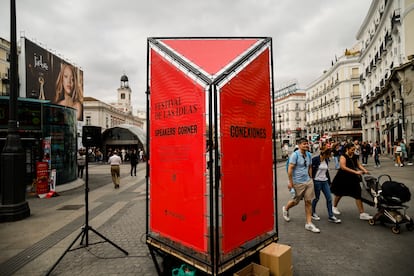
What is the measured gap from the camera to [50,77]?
108 feet

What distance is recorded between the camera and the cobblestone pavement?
11.8ft

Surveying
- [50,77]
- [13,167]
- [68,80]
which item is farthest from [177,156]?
[68,80]

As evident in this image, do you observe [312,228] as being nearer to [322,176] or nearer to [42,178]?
[322,176]

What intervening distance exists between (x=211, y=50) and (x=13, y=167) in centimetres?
638

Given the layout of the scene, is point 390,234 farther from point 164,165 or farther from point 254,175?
point 164,165

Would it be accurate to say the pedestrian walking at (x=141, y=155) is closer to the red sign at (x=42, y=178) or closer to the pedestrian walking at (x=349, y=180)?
the red sign at (x=42, y=178)

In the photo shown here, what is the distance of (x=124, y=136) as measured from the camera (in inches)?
1212

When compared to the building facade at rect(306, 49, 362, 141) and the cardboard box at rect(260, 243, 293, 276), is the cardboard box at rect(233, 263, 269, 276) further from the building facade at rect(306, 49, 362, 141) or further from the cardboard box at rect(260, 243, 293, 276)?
the building facade at rect(306, 49, 362, 141)

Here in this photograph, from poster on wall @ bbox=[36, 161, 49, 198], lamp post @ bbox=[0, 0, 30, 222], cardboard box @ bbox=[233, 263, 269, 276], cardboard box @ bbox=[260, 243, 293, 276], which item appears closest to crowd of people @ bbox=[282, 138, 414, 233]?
cardboard box @ bbox=[260, 243, 293, 276]

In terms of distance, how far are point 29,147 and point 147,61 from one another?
11.1 m

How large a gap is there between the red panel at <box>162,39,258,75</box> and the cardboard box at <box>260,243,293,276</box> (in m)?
2.23

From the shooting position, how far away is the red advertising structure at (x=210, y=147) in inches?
106

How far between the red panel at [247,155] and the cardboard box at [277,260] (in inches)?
9.5

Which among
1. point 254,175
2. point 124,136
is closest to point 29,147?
point 254,175
